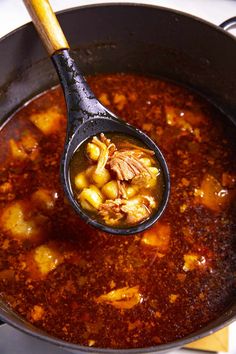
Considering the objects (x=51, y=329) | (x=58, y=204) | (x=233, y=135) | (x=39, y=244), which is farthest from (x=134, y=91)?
(x=51, y=329)

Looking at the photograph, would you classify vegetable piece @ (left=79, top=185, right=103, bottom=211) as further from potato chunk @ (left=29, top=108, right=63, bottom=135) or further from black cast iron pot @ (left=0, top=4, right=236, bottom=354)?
black cast iron pot @ (left=0, top=4, right=236, bottom=354)

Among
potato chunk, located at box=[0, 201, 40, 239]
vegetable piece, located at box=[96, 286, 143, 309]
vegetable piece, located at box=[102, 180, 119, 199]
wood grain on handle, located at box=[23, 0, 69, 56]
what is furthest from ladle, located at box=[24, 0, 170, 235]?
vegetable piece, located at box=[96, 286, 143, 309]

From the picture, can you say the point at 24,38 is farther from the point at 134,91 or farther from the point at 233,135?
the point at 233,135

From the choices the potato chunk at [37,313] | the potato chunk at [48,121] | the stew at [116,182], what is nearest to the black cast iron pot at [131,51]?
the potato chunk at [48,121]

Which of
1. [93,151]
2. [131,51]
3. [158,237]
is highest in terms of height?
[131,51]

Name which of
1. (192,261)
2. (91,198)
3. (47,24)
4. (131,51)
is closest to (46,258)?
(91,198)

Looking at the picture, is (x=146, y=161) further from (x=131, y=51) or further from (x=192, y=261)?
(x=131, y=51)
